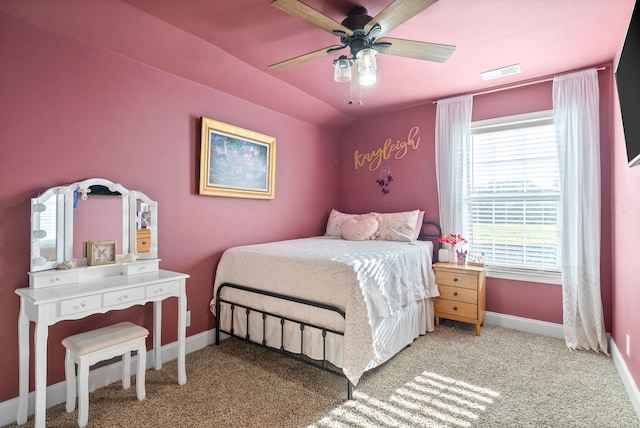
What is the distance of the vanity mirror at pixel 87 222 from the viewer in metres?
1.91

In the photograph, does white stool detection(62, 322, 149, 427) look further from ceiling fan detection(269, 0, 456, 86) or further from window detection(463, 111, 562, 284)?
window detection(463, 111, 562, 284)

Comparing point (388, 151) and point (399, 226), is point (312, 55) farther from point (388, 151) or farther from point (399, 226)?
point (388, 151)

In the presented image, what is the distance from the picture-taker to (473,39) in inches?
93.7

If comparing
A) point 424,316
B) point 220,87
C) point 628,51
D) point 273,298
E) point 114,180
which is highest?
point 220,87

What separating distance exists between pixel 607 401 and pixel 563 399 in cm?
25

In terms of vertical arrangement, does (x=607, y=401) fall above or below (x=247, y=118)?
below

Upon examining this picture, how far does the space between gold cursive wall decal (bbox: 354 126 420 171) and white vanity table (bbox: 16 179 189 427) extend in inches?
110

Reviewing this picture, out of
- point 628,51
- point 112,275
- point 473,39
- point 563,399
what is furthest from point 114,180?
point 563,399

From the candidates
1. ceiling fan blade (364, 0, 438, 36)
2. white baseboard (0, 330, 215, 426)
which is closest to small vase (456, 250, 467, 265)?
ceiling fan blade (364, 0, 438, 36)

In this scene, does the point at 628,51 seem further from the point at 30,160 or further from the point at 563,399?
the point at 30,160

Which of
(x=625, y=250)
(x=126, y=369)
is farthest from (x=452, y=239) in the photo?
(x=126, y=369)

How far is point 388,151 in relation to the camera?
4.14 meters

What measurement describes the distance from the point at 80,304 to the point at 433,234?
3309 mm

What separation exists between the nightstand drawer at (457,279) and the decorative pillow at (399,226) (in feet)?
1.55
